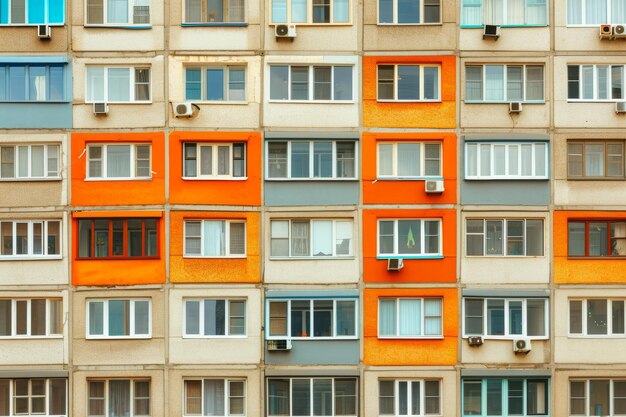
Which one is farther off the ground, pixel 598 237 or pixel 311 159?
pixel 311 159

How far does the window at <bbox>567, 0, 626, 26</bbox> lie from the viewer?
2580 centimetres

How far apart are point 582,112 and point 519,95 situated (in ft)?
6.36

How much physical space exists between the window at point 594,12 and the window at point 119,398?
56.0 feet

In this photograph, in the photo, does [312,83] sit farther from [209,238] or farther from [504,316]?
[504,316]

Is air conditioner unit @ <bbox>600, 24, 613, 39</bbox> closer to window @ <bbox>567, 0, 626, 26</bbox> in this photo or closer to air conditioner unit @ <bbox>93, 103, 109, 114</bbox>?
window @ <bbox>567, 0, 626, 26</bbox>

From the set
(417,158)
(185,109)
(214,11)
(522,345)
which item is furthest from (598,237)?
(214,11)

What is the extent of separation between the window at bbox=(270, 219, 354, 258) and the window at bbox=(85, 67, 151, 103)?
5759 mm

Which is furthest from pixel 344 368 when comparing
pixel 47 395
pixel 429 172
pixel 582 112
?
pixel 582 112

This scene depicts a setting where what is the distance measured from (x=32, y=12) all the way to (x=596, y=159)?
58.1ft

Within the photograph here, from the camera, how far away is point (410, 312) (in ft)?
83.4

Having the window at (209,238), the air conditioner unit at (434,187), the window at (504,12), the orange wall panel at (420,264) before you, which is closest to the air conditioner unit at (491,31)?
the window at (504,12)

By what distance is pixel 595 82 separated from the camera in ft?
84.0

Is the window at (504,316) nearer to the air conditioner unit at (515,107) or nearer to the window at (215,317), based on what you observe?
the air conditioner unit at (515,107)

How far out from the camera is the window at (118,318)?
82.6 ft
